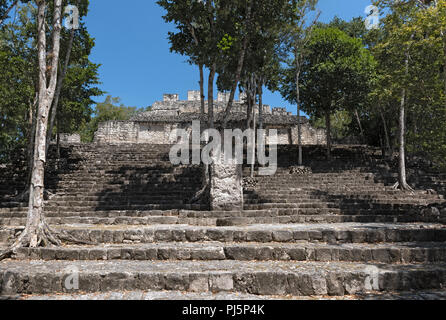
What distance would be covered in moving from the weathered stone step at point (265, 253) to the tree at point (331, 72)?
12569 mm

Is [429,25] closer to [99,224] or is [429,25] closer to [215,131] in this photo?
[215,131]

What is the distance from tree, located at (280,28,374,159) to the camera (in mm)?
15656

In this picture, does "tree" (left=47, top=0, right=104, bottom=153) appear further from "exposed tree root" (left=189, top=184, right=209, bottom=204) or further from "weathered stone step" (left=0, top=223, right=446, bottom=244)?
"weathered stone step" (left=0, top=223, right=446, bottom=244)

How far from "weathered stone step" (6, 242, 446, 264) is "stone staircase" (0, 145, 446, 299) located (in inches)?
0.6

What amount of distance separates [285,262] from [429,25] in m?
7.08

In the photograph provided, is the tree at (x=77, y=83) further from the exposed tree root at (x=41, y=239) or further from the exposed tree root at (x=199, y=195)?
the exposed tree root at (x=41, y=239)

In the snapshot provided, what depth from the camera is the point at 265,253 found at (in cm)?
443

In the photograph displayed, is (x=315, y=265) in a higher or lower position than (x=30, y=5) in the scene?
lower

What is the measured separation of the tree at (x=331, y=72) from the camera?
15656mm

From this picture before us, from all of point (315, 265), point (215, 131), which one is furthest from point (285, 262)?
point (215, 131)

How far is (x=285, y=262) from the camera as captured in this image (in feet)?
14.0

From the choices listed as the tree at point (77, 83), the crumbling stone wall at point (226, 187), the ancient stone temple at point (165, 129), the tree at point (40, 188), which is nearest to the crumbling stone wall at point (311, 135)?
the ancient stone temple at point (165, 129)

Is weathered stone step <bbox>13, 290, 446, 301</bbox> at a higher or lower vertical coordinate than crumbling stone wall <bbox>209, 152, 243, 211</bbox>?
lower

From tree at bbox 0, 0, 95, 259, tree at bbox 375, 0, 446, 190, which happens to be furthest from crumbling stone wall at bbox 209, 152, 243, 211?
tree at bbox 375, 0, 446, 190
